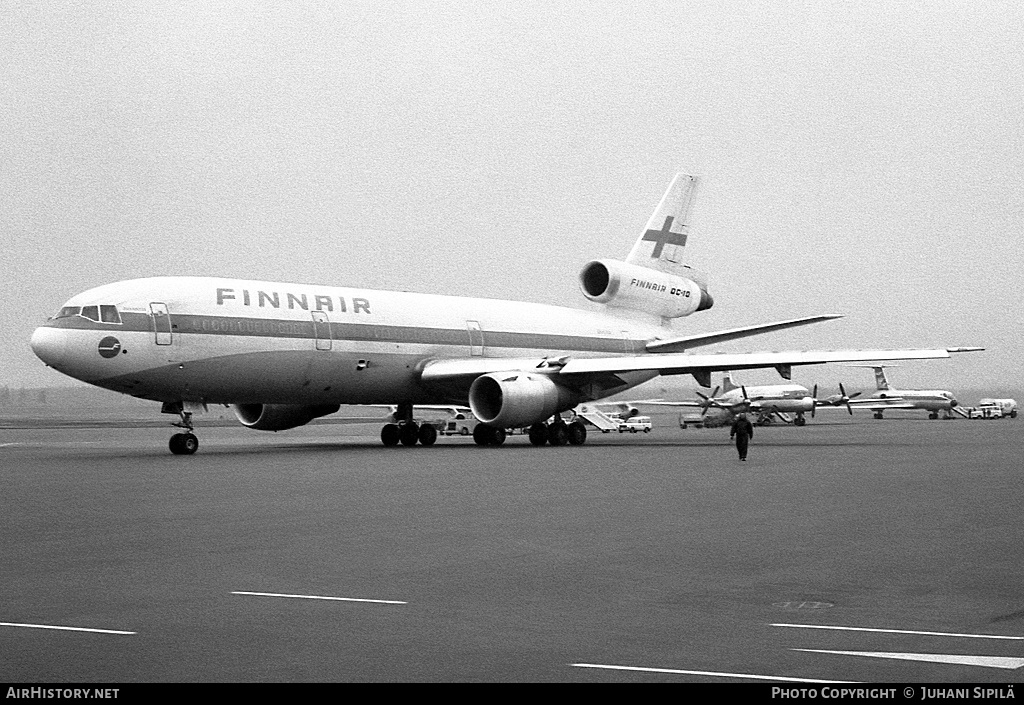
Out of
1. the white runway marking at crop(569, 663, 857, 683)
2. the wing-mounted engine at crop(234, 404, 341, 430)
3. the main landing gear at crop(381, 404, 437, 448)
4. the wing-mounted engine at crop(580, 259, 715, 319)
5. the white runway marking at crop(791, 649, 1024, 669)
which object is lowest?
the white runway marking at crop(791, 649, 1024, 669)

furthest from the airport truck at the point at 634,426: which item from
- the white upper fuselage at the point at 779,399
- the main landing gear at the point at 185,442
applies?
the main landing gear at the point at 185,442

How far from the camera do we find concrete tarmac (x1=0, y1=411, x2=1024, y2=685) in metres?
7.06

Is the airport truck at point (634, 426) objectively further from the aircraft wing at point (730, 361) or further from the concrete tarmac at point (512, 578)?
the concrete tarmac at point (512, 578)

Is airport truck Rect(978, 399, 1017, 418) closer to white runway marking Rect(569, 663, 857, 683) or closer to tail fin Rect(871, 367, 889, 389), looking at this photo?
tail fin Rect(871, 367, 889, 389)

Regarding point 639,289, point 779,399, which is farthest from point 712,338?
point 779,399

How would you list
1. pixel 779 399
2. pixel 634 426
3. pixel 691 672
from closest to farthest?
pixel 691 672
pixel 634 426
pixel 779 399

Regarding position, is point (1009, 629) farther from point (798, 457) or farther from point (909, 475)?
point (798, 457)

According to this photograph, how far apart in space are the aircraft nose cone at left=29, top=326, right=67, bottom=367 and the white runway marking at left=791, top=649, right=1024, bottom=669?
24874mm

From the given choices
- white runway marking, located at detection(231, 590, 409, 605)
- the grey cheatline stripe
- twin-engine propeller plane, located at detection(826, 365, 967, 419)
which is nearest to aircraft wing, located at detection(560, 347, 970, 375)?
the grey cheatline stripe

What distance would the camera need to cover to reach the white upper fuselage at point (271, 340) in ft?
95.9

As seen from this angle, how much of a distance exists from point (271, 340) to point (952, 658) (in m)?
26.3

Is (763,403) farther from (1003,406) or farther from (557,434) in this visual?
(557,434)

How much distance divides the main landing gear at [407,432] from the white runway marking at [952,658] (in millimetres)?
30444

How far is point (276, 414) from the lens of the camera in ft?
123
